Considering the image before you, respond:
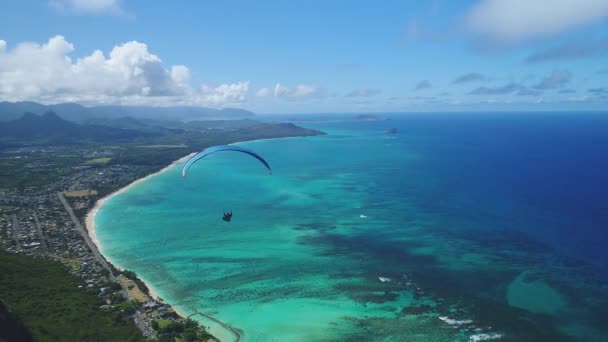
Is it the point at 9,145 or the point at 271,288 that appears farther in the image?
the point at 9,145

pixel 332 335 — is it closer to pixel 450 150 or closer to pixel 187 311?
pixel 187 311

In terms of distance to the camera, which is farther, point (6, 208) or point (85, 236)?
point (6, 208)

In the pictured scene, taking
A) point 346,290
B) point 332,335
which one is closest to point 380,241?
point 346,290

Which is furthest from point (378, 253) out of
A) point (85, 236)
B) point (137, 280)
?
point (85, 236)

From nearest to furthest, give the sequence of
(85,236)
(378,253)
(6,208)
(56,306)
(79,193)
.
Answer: (56,306), (378,253), (85,236), (6,208), (79,193)

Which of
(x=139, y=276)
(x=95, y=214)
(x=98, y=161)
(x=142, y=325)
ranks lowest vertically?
(x=139, y=276)

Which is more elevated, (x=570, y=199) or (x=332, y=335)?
(x=570, y=199)

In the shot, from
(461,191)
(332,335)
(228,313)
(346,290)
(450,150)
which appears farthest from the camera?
(450,150)

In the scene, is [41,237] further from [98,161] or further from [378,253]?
[98,161]
